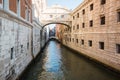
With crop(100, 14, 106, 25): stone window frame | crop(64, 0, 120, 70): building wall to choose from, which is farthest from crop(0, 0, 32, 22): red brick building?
crop(100, 14, 106, 25): stone window frame

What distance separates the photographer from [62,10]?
3312cm

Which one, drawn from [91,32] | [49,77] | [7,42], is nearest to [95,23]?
[91,32]

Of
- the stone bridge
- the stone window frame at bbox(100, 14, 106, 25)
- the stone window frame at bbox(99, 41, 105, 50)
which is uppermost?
the stone bridge

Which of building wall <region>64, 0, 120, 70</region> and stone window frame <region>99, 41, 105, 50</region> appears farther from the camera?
stone window frame <region>99, 41, 105, 50</region>

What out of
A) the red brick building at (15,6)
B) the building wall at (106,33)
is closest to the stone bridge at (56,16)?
the building wall at (106,33)

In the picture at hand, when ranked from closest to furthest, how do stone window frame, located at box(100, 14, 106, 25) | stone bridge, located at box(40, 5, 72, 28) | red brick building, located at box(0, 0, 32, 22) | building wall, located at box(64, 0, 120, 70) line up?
red brick building, located at box(0, 0, 32, 22) < building wall, located at box(64, 0, 120, 70) < stone window frame, located at box(100, 14, 106, 25) < stone bridge, located at box(40, 5, 72, 28)

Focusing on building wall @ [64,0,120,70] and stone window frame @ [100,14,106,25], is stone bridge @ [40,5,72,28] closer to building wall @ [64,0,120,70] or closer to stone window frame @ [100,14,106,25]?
building wall @ [64,0,120,70]

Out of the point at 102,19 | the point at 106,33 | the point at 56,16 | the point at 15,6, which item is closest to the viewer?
the point at 15,6

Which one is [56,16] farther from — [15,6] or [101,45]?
[15,6]

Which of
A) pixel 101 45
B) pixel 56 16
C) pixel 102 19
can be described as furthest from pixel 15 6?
pixel 56 16

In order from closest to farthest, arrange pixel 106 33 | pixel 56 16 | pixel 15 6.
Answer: pixel 15 6
pixel 106 33
pixel 56 16

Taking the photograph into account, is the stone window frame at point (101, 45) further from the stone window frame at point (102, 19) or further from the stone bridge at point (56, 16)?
the stone bridge at point (56, 16)

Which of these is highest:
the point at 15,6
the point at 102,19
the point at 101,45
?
the point at 15,6

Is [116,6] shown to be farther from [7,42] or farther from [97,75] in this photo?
[7,42]
